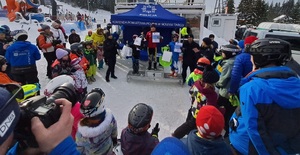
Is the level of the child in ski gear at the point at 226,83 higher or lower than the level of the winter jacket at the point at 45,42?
lower

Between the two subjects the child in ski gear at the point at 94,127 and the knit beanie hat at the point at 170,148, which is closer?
the knit beanie hat at the point at 170,148

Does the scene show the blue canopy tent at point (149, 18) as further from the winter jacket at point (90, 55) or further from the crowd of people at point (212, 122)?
the crowd of people at point (212, 122)

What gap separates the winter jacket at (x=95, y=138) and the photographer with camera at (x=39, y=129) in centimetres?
125

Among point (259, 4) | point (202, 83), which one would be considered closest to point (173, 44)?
point (202, 83)

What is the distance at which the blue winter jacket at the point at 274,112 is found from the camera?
1.55 meters

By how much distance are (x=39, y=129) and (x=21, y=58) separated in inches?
183

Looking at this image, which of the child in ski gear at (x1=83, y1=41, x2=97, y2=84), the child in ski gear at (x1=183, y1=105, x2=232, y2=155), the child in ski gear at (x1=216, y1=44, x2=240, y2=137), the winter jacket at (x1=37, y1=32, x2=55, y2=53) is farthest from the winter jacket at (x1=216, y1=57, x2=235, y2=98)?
the winter jacket at (x1=37, y1=32, x2=55, y2=53)

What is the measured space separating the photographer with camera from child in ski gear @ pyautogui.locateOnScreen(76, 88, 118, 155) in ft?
3.80

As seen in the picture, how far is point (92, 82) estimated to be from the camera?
7035 millimetres

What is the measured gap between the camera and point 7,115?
2.40ft

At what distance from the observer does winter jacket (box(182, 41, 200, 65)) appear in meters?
6.51

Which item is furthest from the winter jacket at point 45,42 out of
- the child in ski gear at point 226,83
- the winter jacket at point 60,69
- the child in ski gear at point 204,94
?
the child in ski gear at point 226,83

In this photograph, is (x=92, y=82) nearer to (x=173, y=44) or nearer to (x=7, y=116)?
(x=173, y=44)

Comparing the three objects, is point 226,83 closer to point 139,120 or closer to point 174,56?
point 139,120
